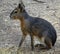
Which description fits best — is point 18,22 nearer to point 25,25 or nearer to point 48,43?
point 25,25

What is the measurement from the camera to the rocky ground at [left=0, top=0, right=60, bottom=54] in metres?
6.05

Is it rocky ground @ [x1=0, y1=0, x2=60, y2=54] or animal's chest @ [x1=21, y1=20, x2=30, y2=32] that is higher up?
animal's chest @ [x1=21, y1=20, x2=30, y2=32]

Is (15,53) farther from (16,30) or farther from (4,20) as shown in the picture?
(4,20)

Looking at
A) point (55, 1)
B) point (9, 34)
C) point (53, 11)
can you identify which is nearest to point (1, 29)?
point (9, 34)

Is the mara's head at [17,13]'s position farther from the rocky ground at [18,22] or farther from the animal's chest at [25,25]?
the rocky ground at [18,22]

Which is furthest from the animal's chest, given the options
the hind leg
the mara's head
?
the hind leg

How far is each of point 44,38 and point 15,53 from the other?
58 cm

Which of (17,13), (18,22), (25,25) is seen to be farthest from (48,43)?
(18,22)

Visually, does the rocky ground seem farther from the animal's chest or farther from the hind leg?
the animal's chest

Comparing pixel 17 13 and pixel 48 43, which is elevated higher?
pixel 17 13

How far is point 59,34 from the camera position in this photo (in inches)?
258

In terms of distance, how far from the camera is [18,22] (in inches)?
279

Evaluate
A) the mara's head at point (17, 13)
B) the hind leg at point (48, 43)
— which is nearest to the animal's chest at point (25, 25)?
the mara's head at point (17, 13)

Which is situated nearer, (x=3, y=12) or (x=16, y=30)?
(x=16, y=30)
